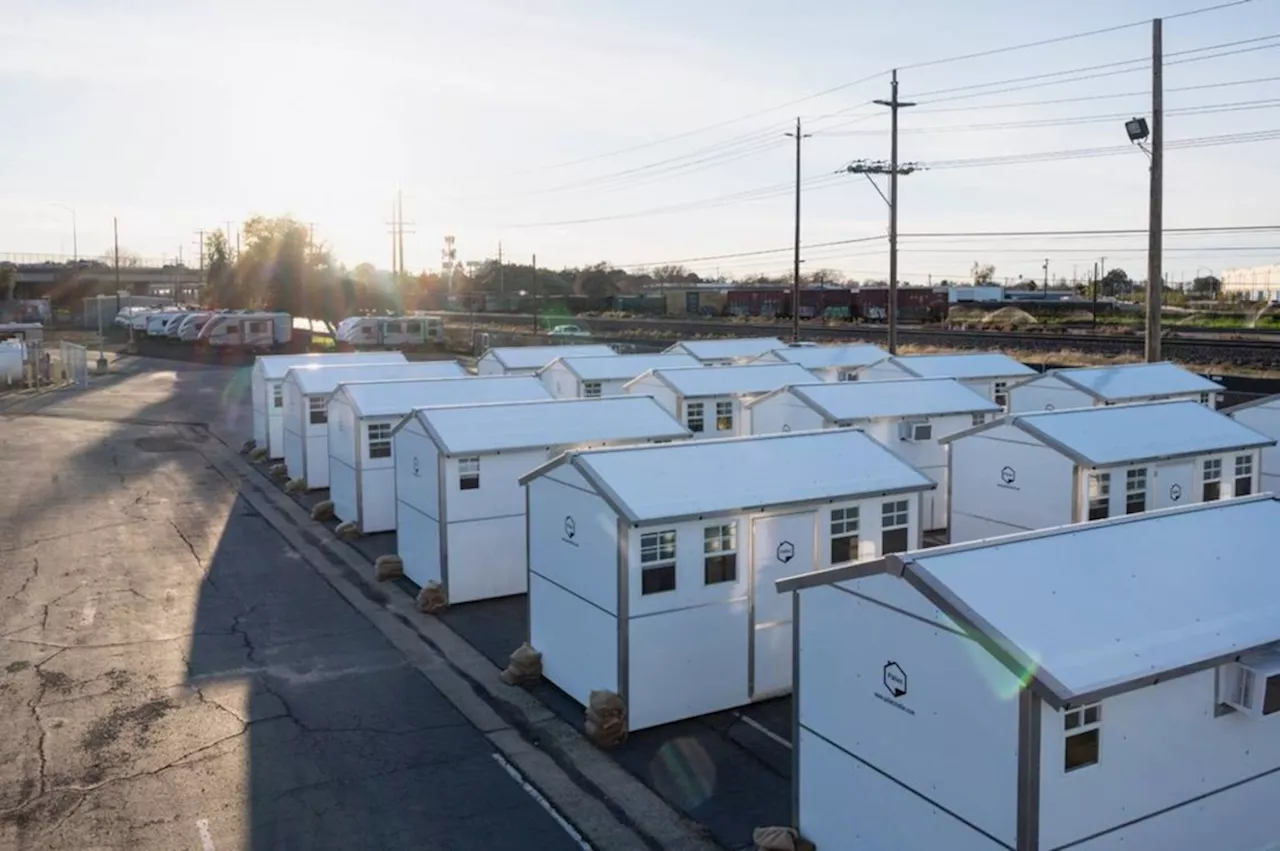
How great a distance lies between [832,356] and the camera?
108ft

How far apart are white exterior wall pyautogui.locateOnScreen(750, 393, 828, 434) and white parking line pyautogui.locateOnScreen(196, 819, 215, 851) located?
45.2ft

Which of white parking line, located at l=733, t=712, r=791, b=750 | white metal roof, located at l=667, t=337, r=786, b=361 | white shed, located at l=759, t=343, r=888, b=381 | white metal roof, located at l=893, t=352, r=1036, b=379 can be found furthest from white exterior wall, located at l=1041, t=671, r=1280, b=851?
white metal roof, located at l=667, t=337, r=786, b=361

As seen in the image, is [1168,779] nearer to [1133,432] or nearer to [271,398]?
[1133,432]

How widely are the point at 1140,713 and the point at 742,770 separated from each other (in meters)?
4.58

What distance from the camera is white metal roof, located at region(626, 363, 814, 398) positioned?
2572cm

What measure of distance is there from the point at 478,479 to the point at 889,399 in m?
9.20

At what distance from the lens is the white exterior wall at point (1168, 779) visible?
729cm

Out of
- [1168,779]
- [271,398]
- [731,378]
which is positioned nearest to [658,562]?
[1168,779]

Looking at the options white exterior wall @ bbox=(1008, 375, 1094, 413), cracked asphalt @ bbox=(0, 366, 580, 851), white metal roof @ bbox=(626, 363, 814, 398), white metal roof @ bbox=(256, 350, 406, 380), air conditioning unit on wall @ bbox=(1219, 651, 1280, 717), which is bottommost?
cracked asphalt @ bbox=(0, 366, 580, 851)

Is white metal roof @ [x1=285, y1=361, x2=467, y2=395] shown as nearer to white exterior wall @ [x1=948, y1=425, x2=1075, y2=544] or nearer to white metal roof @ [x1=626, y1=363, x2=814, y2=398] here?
white metal roof @ [x1=626, y1=363, x2=814, y2=398]

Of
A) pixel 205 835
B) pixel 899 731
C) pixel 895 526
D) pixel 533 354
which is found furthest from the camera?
pixel 533 354

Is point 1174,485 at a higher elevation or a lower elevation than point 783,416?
lower

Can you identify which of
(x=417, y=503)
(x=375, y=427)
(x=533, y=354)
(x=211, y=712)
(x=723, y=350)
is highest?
(x=723, y=350)

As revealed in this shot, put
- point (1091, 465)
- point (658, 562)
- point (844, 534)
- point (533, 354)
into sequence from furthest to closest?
point (533, 354), point (1091, 465), point (844, 534), point (658, 562)
